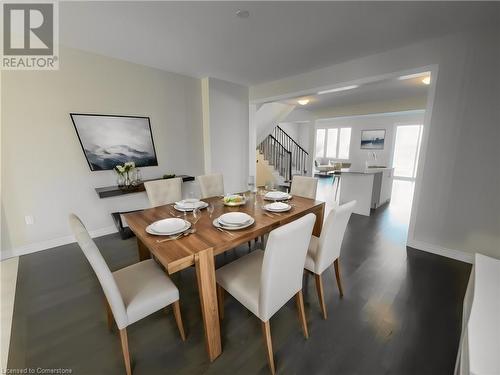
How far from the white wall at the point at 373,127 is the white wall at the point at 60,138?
684 centimetres

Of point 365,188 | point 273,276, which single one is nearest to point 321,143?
point 365,188

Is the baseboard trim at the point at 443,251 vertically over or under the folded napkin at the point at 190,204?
under

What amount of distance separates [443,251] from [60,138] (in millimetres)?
5219

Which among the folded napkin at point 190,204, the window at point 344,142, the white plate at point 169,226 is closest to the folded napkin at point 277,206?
the folded napkin at point 190,204

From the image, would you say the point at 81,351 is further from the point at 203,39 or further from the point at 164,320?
the point at 203,39

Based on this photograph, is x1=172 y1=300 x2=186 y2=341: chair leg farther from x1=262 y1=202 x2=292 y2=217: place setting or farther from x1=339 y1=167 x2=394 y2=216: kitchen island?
x1=339 y1=167 x2=394 y2=216: kitchen island

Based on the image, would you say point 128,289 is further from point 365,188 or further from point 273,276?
point 365,188

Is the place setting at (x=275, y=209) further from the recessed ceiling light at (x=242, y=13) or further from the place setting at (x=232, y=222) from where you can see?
the recessed ceiling light at (x=242, y=13)

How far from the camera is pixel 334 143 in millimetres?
9875

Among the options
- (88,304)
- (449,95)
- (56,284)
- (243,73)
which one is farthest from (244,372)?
(243,73)

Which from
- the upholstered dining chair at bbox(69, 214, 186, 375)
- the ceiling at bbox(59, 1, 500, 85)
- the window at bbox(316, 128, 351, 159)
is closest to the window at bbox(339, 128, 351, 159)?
the window at bbox(316, 128, 351, 159)

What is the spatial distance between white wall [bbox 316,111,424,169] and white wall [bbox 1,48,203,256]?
22.4ft

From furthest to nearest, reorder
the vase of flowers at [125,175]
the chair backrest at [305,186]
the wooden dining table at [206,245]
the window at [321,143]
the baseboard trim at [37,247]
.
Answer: the window at [321,143]
the vase of flowers at [125,175]
the chair backrest at [305,186]
the baseboard trim at [37,247]
the wooden dining table at [206,245]

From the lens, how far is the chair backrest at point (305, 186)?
2746 mm
